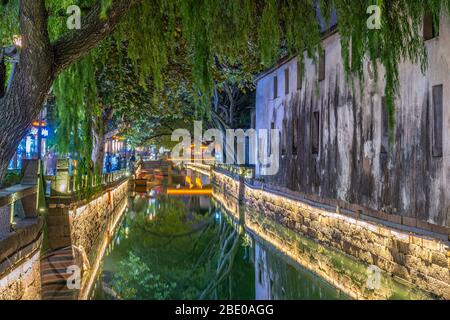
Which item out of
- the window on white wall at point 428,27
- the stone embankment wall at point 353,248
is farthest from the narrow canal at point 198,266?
the window on white wall at point 428,27

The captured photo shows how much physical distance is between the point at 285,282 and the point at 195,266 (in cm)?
407

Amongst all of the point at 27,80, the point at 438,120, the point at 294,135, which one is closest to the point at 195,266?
the point at 294,135

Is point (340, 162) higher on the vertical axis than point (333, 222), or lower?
higher

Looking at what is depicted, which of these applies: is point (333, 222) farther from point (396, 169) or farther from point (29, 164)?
point (29, 164)

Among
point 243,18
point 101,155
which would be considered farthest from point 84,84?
point 101,155

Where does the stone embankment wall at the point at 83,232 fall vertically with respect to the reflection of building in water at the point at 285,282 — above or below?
above

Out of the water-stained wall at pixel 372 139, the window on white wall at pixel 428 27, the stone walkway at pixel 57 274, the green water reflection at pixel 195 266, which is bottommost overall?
the green water reflection at pixel 195 266

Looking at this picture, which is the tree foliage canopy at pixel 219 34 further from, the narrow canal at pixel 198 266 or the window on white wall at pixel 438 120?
the narrow canal at pixel 198 266

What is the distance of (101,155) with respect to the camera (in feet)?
79.8

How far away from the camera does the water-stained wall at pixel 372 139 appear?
9641 mm

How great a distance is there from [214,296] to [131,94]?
8800mm

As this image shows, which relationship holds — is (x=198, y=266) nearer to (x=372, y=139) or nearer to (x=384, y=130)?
(x=372, y=139)
